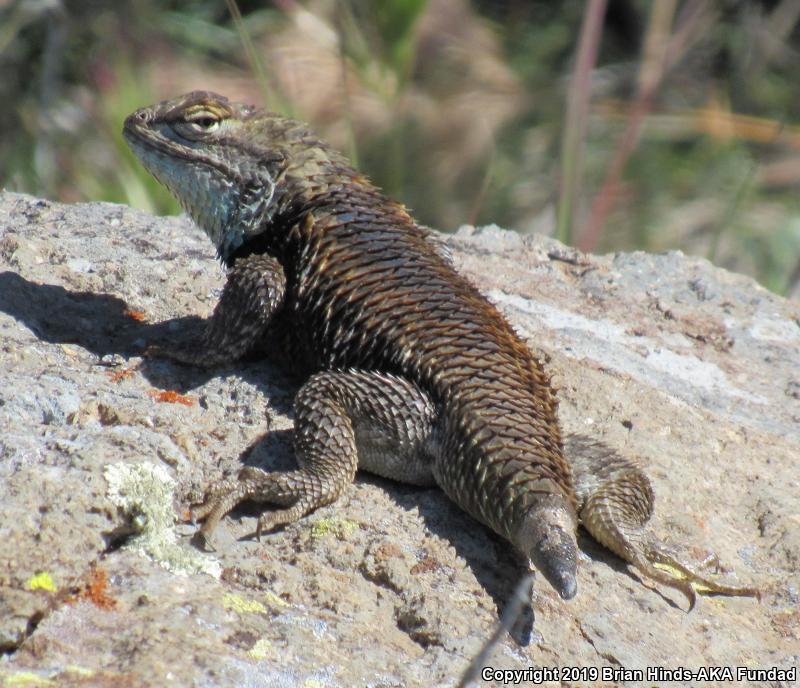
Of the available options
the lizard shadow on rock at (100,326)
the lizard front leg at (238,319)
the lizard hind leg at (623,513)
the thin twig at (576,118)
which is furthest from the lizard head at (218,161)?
the thin twig at (576,118)

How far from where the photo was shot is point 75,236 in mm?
4027

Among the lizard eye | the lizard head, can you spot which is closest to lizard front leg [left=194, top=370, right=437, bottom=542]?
the lizard head

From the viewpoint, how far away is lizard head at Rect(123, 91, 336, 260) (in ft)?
12.4

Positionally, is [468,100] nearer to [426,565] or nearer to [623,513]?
[623,513]

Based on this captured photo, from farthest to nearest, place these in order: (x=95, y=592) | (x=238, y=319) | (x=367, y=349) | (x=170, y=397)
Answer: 1. (x=238, y=319)
2. (x=367, y=349)
3. (x=170, y=397)
4. (x=95, y=592)

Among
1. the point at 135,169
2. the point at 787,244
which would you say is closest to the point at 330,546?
the point at 135,169

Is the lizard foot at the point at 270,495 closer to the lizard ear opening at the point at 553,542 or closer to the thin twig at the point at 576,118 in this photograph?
the lizard ear opening at the point at 553,542

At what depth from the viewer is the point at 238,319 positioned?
11.6 ft

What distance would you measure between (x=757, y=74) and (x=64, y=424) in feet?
22.7

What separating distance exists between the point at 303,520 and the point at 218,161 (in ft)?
4.22

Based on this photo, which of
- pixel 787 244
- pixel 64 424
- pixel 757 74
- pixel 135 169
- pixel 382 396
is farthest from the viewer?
pixel 757 74

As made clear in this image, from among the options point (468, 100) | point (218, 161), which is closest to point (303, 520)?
point (218, 161)

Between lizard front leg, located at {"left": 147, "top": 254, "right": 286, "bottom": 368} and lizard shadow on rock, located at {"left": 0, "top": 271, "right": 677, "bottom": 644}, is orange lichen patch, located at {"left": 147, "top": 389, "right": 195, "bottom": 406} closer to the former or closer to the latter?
lizard shadow on rock, located at {"left": 0, "top": 271, "right": 677, "bottom": 644}

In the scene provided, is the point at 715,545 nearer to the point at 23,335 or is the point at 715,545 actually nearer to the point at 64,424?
Result: the point at 64,424
